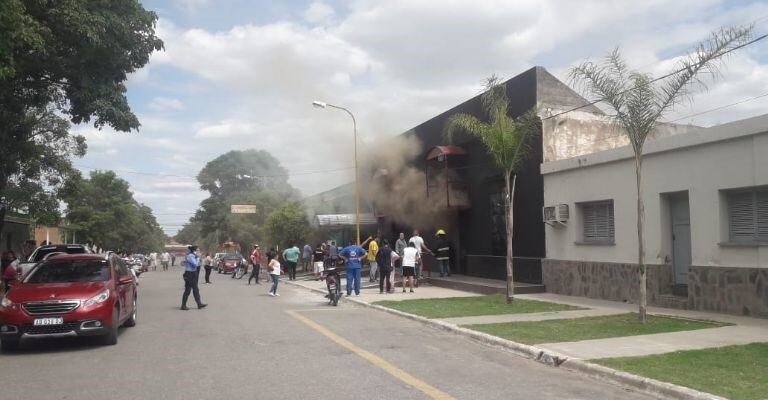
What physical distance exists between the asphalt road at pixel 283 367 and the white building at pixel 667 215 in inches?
205

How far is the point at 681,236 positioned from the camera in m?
12.6

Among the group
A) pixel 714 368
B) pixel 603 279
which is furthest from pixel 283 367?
pixel 603 279

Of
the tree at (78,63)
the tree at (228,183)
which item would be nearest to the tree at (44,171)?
the tree at (78,63)

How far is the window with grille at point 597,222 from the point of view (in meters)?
14.3

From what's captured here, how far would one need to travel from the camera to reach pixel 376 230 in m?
30.0

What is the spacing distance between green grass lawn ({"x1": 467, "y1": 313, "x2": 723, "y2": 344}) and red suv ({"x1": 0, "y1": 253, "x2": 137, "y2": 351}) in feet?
19.0

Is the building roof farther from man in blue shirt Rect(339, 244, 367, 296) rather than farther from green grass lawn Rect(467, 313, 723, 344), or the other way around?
green grass lawn Rect(467, 313, 723, 344)

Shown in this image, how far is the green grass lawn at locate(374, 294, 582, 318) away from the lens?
12.4 meters

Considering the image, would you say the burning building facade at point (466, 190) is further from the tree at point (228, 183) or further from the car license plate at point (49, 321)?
the tree at point (228, 183)

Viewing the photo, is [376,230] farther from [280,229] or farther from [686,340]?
[686,340]

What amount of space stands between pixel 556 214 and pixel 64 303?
454 inches

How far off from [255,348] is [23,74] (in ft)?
33.8

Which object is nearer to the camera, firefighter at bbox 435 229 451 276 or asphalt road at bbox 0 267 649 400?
asphalt road at bbox 0 267 649 400

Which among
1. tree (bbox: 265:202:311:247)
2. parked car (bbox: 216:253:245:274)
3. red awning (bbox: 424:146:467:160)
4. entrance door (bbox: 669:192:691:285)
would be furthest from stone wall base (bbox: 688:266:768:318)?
parked car (bbox: 216:253:245:274)
